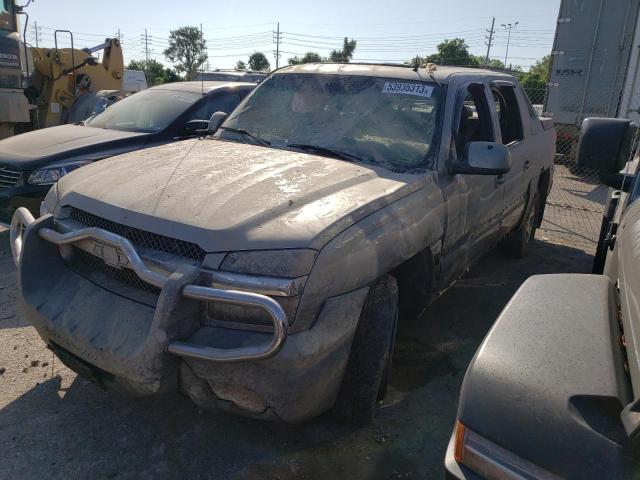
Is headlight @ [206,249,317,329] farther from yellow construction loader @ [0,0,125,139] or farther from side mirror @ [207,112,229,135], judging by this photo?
yellow construction loader @ [0,0,125,139]

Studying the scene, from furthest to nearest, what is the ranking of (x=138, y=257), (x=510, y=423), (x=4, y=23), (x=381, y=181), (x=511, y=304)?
(x=4, y=23) → (x=381, y=181) → (x=138, y=257) → (x=511, y=304) → (x=510, y=423)

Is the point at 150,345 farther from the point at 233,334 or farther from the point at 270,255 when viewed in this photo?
the point at 270,255

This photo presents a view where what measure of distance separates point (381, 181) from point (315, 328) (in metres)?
1.06

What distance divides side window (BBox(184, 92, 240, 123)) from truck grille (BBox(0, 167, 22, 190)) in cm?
192

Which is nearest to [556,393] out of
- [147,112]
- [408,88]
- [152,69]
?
[408,88]

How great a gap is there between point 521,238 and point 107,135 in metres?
4.67

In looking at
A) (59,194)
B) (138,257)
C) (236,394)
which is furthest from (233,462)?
(59,194)

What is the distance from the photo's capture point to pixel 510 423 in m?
1.39

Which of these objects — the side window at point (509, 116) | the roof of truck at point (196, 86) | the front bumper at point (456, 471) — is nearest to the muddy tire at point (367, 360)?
the front bumper at point (456, 471)

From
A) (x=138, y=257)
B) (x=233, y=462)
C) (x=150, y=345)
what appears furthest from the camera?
(x=233, y=462)

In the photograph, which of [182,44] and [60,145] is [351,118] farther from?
[182,44]

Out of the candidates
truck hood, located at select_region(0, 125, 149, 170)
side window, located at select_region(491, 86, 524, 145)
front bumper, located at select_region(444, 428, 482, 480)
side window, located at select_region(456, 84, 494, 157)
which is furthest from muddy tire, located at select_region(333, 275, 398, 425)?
truck hood, located at select_region(0, 125, 149, 170)

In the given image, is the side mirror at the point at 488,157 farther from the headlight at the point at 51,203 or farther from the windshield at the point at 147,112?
the windshield at the point at 147,112

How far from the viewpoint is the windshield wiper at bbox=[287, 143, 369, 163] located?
10.8 ft
